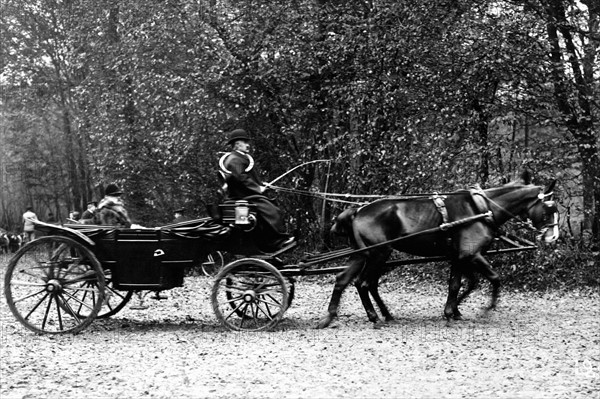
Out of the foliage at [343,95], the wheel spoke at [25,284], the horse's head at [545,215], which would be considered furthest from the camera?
the foliage at [343,95]

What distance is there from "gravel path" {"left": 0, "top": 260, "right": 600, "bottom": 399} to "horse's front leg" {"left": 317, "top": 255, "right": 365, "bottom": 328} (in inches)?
9.2

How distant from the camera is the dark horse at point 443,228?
36.5ft

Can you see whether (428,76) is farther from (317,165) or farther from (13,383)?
(13,383)

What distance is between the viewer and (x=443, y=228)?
1108cm

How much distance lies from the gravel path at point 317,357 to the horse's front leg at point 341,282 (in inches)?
9.2

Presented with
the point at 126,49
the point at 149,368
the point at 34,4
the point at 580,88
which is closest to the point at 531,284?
the point at 580,88

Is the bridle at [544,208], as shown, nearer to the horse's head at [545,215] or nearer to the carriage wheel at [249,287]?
the horse's head at [545,215]

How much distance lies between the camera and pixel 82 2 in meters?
27.5

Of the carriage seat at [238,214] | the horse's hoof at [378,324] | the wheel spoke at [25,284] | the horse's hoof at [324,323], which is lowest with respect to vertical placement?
the horse's hoof at [378,324]

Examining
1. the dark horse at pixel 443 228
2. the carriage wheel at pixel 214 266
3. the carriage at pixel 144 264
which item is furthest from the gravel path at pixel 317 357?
the carriage wheel at pixel 214 266

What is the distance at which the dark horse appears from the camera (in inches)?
438

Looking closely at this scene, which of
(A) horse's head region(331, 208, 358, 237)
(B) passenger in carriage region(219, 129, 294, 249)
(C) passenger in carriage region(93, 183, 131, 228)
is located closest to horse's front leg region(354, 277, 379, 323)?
(A) horse's head region(331, 208, 358, 237)

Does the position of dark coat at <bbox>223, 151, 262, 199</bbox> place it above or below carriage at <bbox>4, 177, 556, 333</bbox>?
above

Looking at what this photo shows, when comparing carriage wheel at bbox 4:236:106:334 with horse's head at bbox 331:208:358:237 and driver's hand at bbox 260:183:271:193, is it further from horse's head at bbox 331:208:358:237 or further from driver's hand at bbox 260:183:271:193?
horse's head at bbox 331:208:358:237
